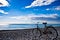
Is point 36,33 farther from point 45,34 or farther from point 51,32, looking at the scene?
point 51,32

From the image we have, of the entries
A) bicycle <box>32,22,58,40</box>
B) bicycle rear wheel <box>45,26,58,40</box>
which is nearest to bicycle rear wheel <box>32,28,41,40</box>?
bicycle <box>32,22,58,40</box>

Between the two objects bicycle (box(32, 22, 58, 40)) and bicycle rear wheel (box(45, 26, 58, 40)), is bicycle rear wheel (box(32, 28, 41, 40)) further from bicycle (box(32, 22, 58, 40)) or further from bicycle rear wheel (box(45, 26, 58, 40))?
bicycle rear wheel (box(45, 26, 58, 40))

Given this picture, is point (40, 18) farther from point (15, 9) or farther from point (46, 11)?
point (15, 9)

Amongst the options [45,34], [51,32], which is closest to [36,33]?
[45,34]

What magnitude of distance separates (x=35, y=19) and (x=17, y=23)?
357 mm

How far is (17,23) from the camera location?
2318 mm

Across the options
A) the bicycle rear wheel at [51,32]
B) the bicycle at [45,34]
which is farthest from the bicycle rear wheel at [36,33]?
the bicycle rear wheel at [51,32]

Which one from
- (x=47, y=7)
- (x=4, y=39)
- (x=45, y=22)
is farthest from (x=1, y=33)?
(x=47, y=7)

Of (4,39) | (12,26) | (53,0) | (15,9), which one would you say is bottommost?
(4,39)

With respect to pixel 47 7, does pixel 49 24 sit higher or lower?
lower

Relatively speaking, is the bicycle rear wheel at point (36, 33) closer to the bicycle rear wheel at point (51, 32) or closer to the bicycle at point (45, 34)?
the bicycle at point (45, 34)

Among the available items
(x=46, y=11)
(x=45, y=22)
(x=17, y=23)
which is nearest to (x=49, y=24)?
(x=45, y=22)

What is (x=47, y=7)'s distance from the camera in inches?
90.5

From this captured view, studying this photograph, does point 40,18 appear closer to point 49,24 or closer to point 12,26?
point 49,24
